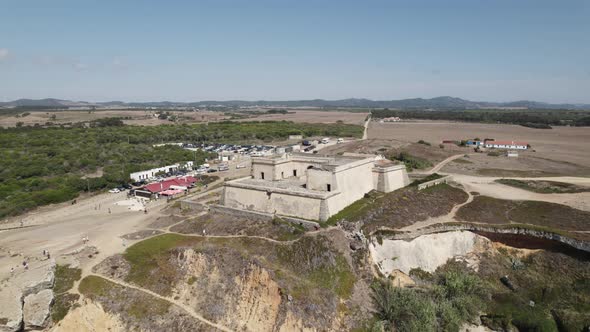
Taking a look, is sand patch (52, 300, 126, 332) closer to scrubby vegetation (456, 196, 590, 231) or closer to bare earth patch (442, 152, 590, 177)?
scrubby vegetation (456, 196, 590, 231)

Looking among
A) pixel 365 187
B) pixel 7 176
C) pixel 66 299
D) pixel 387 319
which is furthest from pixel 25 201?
pixel 387 319

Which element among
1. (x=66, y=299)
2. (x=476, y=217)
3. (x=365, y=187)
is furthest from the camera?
(x=365, y=187)

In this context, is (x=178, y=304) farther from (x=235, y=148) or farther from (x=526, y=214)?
(x=235, y=148)

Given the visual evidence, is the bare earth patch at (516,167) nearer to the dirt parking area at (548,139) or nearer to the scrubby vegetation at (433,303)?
the dirt parking area at (548,139)

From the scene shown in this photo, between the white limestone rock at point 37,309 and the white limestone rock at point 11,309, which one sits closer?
the white limestone rock at point 11,309

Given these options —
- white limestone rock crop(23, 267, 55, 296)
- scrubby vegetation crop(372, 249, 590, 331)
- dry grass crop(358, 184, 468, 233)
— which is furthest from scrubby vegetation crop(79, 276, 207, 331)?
dry grass crop(358, 184, 468, 233)

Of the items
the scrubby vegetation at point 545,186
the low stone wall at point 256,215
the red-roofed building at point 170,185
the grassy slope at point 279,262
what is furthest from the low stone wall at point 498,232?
the red-roofed building at point 170,185

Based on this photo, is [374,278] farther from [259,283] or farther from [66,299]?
[66,299]
